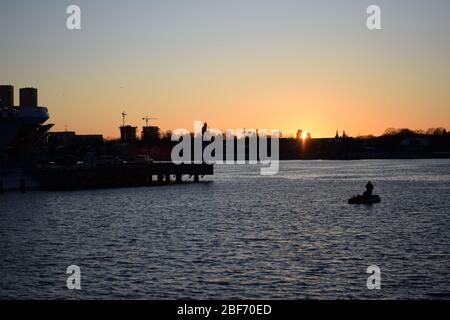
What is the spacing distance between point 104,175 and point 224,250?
81.7 metres

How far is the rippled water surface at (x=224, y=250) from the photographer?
32781mm

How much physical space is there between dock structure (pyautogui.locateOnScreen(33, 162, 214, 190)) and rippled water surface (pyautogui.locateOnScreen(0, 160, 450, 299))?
1166 inches

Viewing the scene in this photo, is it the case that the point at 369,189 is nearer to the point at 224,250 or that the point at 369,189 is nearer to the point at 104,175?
the point at 224,250

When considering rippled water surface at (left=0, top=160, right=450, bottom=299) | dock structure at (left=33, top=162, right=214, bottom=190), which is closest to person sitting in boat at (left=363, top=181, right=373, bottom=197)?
rippled water surface at (left=0, top=160, right=450, bottom=299)

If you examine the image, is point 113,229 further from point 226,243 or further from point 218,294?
point 218,294

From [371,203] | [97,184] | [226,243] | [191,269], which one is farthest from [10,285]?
[97,184]

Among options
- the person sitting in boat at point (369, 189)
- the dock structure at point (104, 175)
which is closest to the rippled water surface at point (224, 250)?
the person sitting in boat at point (369, 189)

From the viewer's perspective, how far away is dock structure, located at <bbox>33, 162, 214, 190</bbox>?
114 m

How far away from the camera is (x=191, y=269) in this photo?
124 feet

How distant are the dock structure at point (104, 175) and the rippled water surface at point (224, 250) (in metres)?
29.6

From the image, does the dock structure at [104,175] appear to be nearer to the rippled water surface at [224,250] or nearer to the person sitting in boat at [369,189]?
the rippled water surface at [224,250]
